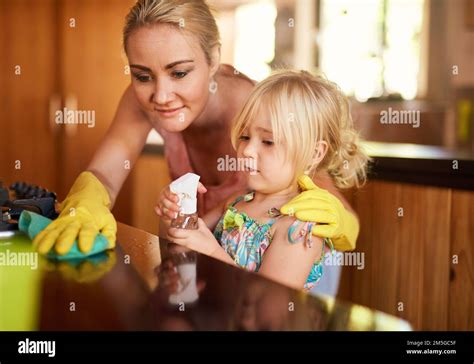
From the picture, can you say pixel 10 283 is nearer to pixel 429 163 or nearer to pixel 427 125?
pixel 429 163

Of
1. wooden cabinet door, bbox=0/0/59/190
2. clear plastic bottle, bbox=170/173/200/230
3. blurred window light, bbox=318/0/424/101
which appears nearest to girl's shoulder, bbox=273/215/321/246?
clear plastic bottle, bbox=170/173/200/230

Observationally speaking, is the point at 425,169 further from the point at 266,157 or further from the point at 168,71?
the point at 168,71

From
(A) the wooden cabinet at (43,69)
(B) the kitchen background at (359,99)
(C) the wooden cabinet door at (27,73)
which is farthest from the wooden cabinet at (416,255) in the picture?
(C) the wooden cabinet door at (27,73)

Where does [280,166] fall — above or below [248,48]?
below

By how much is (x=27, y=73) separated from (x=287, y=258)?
4.74ft

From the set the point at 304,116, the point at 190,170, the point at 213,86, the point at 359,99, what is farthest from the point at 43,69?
the point at 359,99

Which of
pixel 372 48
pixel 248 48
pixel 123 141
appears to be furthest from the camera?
pixel 372 48

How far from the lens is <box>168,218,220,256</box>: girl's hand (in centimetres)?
89

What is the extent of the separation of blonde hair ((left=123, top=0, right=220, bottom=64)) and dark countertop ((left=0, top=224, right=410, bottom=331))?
45 centimetres

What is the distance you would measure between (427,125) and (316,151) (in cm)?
242

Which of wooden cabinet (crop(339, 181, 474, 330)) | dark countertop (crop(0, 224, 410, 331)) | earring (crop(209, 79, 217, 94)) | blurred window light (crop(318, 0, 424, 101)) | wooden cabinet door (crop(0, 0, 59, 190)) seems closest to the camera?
dark countertop (crop(0, 224, 410, 331))

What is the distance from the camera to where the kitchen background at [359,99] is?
1.05 metres

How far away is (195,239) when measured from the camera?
2.92ft

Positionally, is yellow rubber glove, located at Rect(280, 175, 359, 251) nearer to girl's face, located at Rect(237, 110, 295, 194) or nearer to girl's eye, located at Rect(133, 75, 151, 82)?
girl's face, located at Rect(237, 110, 295, 194)
